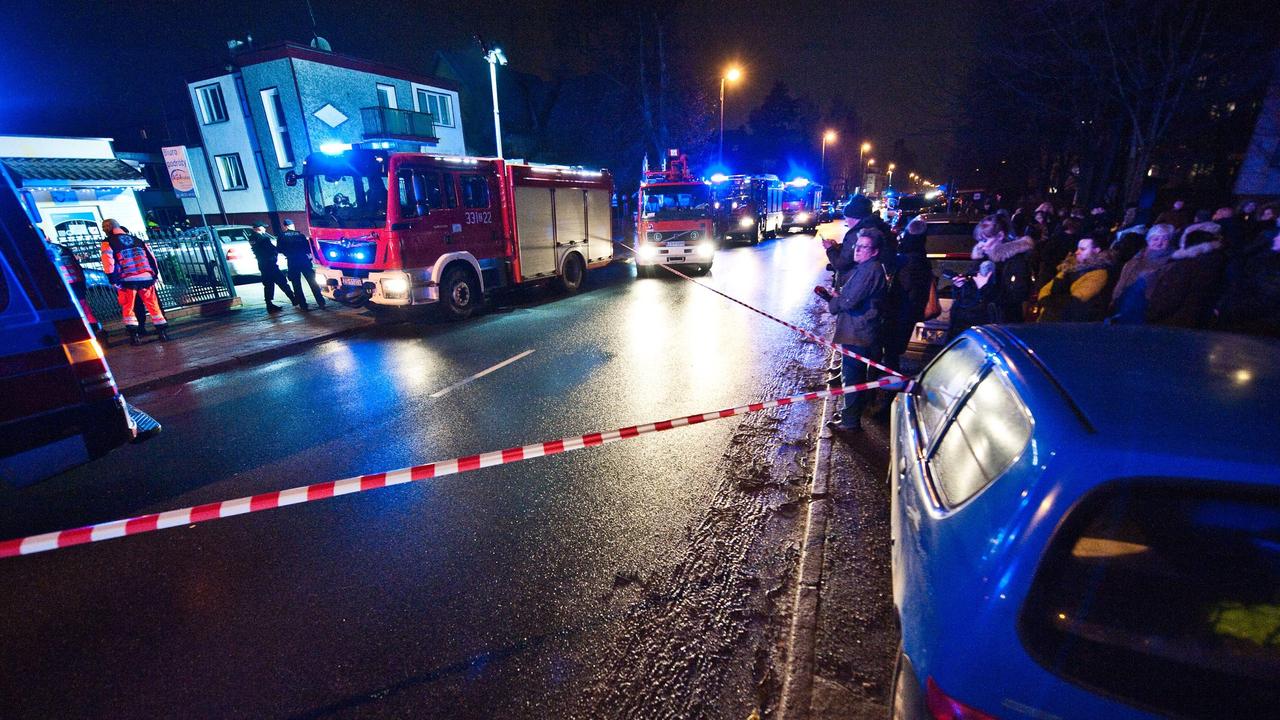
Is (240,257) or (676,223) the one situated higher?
(676,223)

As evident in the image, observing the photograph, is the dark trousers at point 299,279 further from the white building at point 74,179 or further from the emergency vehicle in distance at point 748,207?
the white building at point 74,179

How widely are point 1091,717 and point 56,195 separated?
31.6 metres

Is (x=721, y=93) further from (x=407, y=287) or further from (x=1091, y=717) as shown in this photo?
(x=1091, y=717)

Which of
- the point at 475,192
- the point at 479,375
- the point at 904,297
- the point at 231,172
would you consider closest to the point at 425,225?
the point at 475,192

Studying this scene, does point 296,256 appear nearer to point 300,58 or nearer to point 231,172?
point 300,58

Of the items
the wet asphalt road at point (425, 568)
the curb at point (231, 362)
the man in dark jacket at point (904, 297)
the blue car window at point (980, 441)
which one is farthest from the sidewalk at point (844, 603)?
the curb at point (231, 362)

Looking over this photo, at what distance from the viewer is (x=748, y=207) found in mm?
23375

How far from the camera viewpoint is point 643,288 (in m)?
13.3

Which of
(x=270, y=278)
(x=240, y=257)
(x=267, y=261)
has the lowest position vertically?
(x=240, y=257)

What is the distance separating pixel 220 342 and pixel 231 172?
24.4 m

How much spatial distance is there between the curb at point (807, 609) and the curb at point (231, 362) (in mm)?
7986

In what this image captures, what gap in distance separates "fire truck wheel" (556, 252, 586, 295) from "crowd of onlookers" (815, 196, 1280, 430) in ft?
27.4

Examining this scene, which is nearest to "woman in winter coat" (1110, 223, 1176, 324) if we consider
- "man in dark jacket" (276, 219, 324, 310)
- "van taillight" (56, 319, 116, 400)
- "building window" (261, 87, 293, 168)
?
"van taillight" (56, 319, 116, 400)

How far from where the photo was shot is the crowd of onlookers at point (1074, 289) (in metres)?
4.37
